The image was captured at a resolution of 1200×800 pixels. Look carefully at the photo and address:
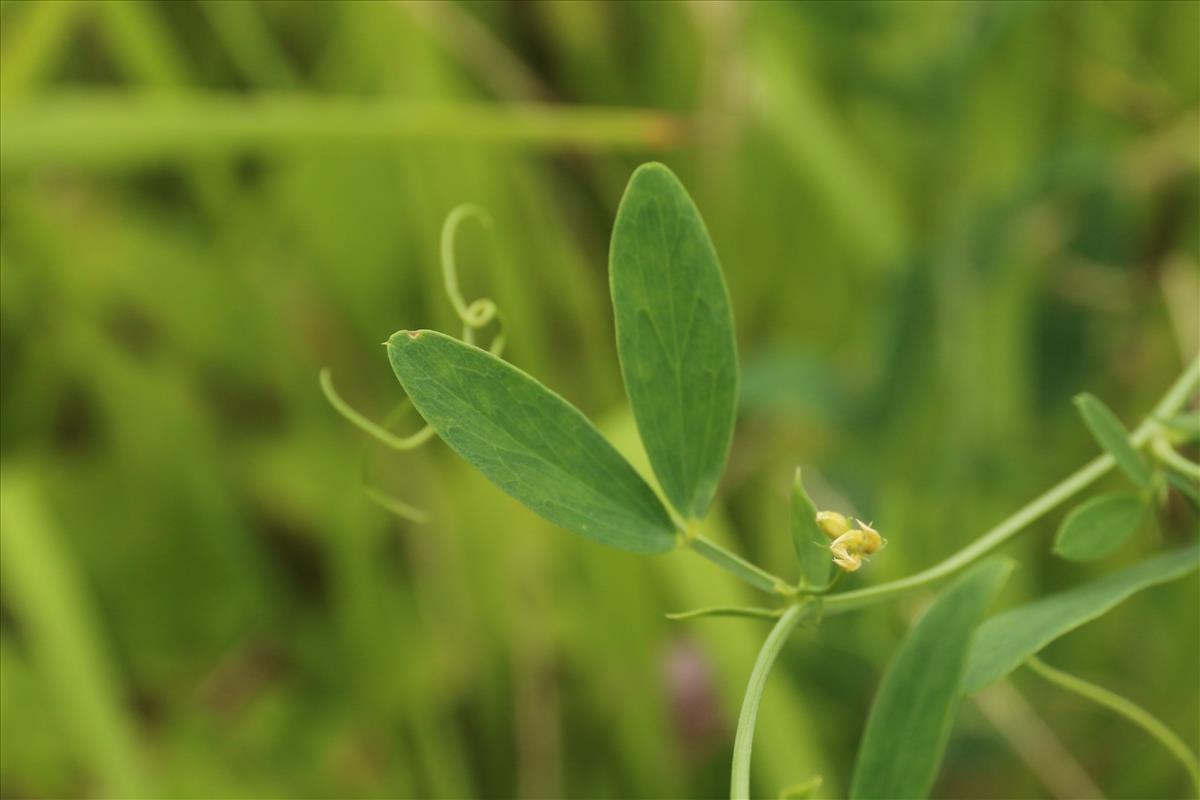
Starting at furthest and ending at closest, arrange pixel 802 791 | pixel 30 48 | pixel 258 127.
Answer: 1. pixel 30 48
2. pixel 258 127
3. pixel 802 791

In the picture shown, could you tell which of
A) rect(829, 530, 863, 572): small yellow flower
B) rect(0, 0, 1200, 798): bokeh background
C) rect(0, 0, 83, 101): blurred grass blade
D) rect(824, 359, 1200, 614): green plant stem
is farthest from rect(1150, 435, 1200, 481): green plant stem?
rect(0, 0, 83, 101): blurred grass blade

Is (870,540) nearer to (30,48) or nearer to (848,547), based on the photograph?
(848,547)

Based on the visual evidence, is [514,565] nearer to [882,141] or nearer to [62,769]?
[62,769]

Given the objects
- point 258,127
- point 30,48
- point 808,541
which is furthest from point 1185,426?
point 30,48

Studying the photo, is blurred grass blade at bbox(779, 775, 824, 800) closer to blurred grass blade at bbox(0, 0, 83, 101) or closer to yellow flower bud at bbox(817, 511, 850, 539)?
yellow flower bud at bbox(817, 511, 850, 539)

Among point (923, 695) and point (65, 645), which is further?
point (65, 645)

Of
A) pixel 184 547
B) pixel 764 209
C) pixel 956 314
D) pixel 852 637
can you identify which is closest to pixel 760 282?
pixel 764 209

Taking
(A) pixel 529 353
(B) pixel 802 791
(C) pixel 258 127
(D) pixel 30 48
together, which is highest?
(D) pixel 30 48

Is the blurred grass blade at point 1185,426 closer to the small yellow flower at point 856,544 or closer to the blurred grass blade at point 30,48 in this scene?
the small yellow flower at point 856,544
